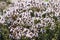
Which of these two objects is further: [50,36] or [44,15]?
[44,15]

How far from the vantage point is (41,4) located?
7.54m

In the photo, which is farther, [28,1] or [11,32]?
[28,1]

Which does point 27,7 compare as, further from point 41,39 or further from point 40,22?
point 41,39

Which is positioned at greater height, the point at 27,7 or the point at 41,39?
the point at 27,7

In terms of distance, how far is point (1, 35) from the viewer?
6.53 meters

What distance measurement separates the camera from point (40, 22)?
6891 millimetres

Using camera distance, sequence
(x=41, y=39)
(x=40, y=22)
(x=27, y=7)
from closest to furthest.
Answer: (x=41, y=39) < (x=40, y=22) < (x=27, y=7)

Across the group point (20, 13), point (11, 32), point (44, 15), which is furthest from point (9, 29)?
point (44, 15)

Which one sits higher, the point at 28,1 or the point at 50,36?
the point at 28,1

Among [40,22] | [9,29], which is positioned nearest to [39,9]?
[40,22]

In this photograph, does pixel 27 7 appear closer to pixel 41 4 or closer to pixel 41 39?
pixel 41 4

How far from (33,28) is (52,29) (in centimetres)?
52

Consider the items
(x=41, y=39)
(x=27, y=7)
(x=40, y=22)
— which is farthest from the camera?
(x=27, y=7)

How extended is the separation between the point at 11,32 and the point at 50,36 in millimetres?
1081
